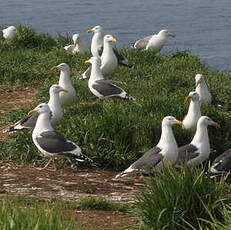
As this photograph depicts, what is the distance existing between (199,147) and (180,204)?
9.21 ft

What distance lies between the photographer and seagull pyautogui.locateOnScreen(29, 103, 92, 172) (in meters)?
8.40

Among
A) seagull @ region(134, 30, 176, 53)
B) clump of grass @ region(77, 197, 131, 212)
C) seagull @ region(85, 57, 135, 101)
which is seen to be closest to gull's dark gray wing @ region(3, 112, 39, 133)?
seagull @ region(85, 57, 135, 101)

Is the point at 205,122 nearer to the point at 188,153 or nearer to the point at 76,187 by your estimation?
the point at 188,153

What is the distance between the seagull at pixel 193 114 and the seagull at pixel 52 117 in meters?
1.64

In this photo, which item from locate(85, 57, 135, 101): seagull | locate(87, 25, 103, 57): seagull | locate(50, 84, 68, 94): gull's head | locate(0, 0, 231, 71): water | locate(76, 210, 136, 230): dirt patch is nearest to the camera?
locate(76, 210, 136, 230): dirt patch

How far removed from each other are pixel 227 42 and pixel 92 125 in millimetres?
10497

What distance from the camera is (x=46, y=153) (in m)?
8.59

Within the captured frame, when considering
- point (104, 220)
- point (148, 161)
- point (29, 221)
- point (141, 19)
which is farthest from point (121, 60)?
point (141, 19)

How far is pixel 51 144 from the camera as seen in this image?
8.50 meters

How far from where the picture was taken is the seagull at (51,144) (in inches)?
331

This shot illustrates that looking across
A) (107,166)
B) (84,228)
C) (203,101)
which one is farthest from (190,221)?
(203,101)

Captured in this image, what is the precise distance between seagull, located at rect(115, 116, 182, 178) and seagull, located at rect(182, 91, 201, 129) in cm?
86

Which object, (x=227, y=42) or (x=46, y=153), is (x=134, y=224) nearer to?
(x=46, y=153)

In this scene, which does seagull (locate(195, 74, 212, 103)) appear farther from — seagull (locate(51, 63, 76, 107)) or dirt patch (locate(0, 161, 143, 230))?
dirt patch (locate(0, 161, 143, 230))
